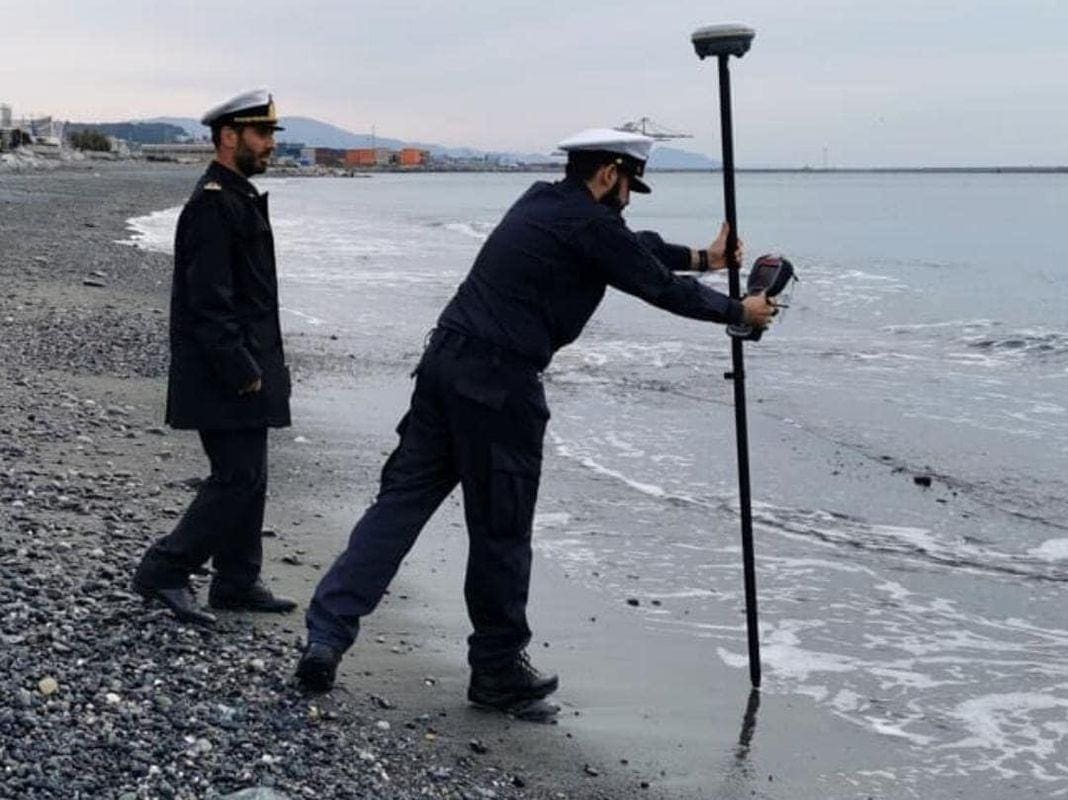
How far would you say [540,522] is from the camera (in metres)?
9.02

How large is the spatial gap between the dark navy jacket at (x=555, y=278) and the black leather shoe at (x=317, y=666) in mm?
1294

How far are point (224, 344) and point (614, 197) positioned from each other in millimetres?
1627

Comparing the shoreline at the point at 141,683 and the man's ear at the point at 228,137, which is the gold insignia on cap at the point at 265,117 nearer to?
the man's ear at the point at 228,137

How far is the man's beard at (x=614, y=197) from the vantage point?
5.32 m

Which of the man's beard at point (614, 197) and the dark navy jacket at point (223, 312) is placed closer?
the man's beard at point (614, 197)

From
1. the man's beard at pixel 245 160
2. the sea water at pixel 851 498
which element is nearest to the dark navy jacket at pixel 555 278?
the man's beard at pixel 245 160

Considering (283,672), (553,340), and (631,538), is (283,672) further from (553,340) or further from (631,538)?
(631,538)

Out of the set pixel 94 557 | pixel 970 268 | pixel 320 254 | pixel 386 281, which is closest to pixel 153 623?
pixel 94 557

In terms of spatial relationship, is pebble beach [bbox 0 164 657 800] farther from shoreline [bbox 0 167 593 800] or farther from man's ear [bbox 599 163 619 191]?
man's ear [bbox 599 163 619 191]

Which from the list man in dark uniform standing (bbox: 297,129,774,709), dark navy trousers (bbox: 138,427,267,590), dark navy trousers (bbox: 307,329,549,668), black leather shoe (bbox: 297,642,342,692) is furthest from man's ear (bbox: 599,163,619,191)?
black leather shoe (bbox: 297,642,342,692)

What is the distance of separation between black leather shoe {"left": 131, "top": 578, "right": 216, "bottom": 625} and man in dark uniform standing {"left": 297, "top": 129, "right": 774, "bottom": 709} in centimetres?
64

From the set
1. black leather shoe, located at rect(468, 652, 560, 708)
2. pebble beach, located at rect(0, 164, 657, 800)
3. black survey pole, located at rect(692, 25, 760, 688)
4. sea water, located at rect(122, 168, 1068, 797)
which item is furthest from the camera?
sea water, located at rect(122, 168, 1068, 797)

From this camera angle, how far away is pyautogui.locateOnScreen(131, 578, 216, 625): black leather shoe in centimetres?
571

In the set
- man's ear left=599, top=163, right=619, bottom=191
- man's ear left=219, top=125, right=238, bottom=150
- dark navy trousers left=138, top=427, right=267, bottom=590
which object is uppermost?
man's ear left=219, top=125, right=238, bottom=150
